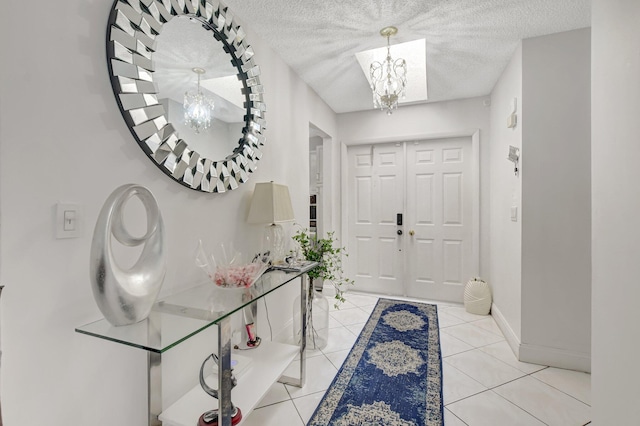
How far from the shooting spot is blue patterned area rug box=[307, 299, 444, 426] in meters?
1.58

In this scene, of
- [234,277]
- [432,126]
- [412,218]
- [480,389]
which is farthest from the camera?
[412,218]

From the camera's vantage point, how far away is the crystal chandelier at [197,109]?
1480mm

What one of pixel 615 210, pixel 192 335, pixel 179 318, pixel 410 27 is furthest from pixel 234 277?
pixel 410 27

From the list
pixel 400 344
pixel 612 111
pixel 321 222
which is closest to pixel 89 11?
pixel 612 111

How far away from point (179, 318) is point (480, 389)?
187 centimetres

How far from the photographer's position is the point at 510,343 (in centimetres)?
240

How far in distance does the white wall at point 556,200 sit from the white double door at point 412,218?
1.19 metres

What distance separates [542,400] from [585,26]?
8.24 feet

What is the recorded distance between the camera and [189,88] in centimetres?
150

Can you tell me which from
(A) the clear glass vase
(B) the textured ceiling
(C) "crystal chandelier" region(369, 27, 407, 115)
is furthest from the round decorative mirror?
(A) the clear glass vase

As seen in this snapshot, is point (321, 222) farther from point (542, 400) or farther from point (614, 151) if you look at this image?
point (614, 151)

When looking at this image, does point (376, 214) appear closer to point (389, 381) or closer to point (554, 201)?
point (554, 201)

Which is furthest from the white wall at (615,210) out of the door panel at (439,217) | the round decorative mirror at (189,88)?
the door panel at (439,217)

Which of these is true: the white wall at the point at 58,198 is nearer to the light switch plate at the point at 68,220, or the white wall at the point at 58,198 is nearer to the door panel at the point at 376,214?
the light switch plate at the point at 68,220
